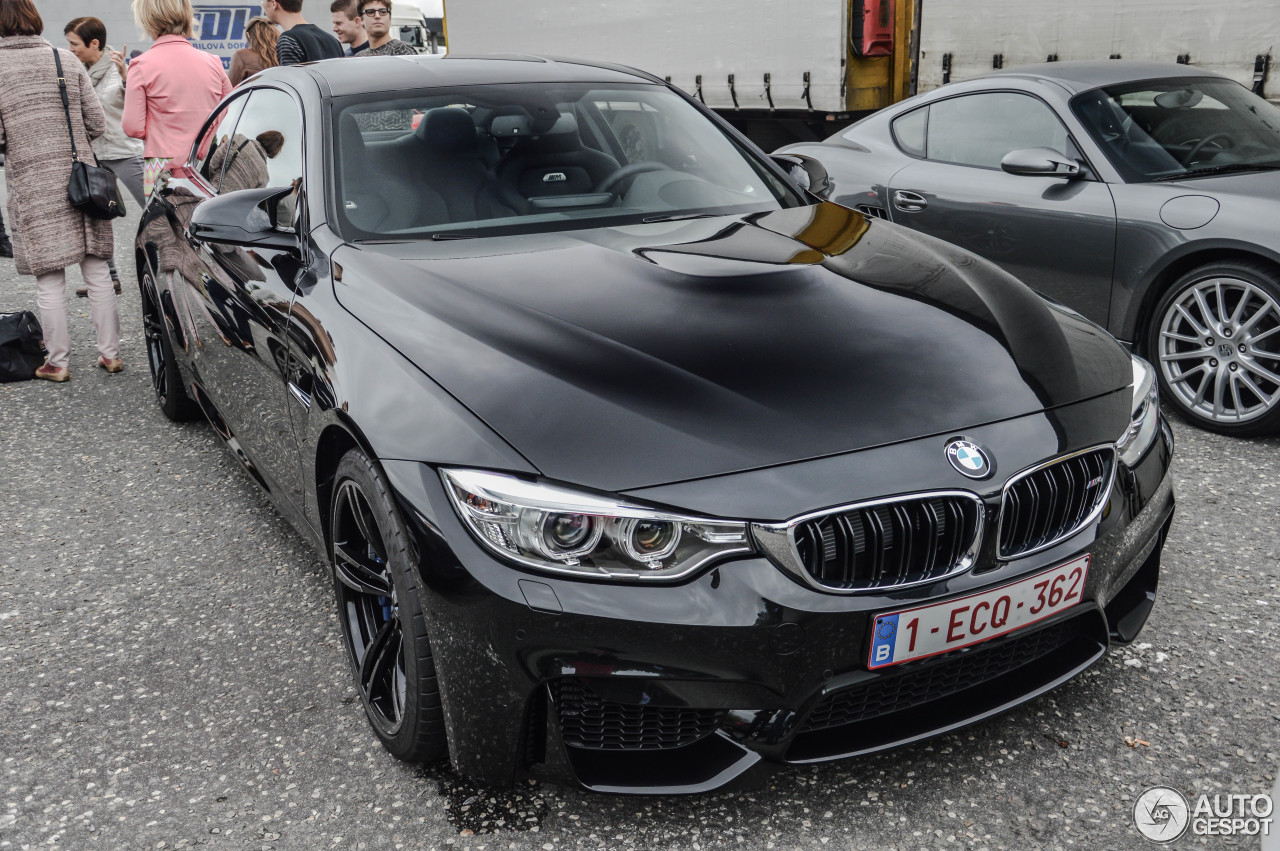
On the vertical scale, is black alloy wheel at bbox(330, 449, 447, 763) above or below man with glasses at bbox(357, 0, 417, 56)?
below

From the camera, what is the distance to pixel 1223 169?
15.0 ft

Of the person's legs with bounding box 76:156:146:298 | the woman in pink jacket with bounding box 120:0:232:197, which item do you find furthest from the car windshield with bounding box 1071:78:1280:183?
the person's legs with bounding box 76:156:146:298

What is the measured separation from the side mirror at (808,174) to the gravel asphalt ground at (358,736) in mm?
1614

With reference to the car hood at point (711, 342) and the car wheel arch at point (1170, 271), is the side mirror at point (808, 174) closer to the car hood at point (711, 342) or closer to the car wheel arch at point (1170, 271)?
the car hood at point (711, 342)

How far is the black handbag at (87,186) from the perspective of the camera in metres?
5.43

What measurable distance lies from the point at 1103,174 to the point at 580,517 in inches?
142

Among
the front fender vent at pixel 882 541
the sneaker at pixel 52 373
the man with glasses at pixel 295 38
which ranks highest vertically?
the man with glasses at pixel 295 38

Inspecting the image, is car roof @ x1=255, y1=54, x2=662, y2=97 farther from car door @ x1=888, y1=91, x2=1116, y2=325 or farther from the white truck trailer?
the white truck trailer

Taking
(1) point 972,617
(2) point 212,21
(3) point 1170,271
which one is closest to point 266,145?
(1) point 972,617

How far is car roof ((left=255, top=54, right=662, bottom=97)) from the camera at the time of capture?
3400 millimetres

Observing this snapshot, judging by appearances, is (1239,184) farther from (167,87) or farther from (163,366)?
(167,87)

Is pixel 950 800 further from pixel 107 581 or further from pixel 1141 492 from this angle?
pixel 107 581

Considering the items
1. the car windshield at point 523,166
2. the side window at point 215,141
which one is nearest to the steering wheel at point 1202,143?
the car windshield at point 523,166

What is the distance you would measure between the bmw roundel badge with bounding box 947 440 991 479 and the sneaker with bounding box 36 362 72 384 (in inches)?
202
